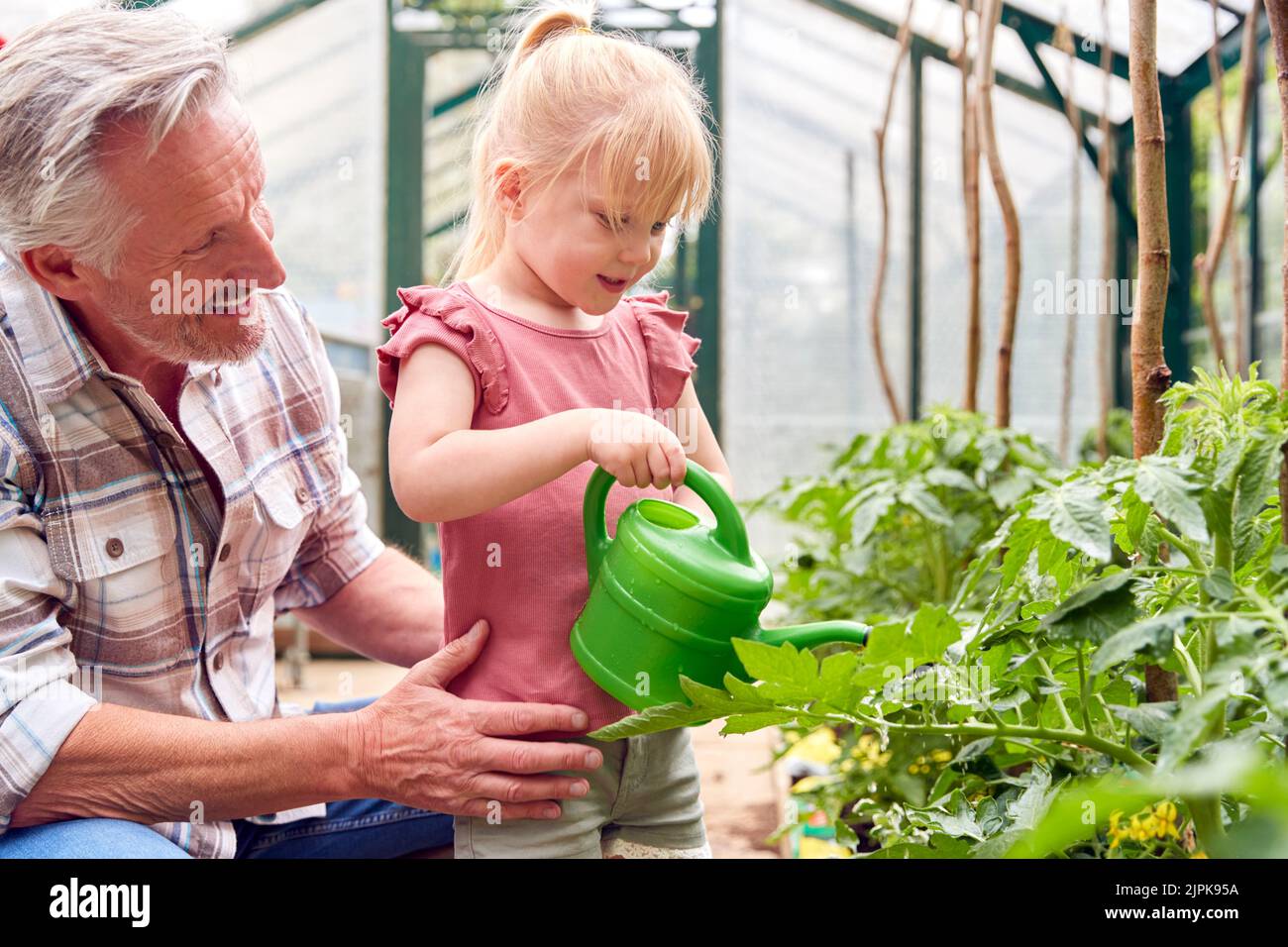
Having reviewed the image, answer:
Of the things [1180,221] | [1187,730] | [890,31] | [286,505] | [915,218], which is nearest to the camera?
[1187,730]

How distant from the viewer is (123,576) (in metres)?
1.11

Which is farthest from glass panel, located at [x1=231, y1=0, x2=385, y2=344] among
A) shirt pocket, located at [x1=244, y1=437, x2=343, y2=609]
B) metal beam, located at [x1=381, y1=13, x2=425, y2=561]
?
shirt pocket, located at [x1=244, y1=437, x2=343, y2=609]

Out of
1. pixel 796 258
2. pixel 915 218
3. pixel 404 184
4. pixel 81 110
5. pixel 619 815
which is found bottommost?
pixel 619 815

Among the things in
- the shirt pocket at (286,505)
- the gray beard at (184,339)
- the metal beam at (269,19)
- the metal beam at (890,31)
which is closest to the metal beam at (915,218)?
the metal beam at (890,31)

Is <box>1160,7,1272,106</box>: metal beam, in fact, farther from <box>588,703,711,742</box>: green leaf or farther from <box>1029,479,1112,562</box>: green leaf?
<box>588,703,711,742</box>: green leaf

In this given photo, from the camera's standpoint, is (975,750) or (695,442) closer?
(975,750)

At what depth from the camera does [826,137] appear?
4.01m

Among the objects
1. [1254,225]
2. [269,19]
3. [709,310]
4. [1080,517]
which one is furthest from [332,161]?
[1080,517]

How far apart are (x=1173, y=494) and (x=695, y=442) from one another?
1.70 feet

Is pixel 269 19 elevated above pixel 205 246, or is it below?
above

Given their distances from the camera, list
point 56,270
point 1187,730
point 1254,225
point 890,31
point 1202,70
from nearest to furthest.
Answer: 1. point 1187,730
2. point 56,270
3. point 1254,225
4. point 1202,70
5. point 890,31

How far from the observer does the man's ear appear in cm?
104

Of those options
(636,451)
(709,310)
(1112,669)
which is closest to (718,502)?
(636,451)

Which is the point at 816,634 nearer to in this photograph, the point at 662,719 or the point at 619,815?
the point at 662,719
